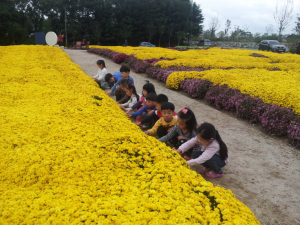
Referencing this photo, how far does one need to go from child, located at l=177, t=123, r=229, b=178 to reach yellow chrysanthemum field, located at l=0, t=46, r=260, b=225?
1.92ft

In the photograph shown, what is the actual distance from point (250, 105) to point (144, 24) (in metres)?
43.6

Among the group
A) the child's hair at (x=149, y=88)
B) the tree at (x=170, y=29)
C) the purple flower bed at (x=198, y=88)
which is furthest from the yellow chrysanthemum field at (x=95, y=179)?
the tree at (x=170, y=29)

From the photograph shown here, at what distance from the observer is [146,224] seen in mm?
1801

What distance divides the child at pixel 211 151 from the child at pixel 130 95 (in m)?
2.89

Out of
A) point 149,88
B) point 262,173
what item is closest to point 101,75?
point 149,88

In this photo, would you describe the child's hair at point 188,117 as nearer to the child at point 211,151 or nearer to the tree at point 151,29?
the child at point 211,151

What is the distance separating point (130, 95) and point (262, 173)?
3.55 m

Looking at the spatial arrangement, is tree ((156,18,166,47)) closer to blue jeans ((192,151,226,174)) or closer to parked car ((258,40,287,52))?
parked car ((258,40,287,52))

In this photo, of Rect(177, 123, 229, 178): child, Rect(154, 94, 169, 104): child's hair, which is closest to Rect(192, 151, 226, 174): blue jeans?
Rect(177, 123, 229, 178): child

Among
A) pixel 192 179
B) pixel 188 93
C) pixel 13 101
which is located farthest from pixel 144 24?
pixel 192 179

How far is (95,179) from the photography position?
95.3 inches

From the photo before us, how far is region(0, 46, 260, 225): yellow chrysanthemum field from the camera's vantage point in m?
1.89

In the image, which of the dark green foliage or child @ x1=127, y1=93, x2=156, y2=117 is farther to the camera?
the dark green foliage

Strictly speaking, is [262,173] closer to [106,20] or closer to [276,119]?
[276,119]
